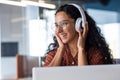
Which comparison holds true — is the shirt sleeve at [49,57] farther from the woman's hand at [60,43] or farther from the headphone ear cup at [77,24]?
the headphone ear cup at [77,24]

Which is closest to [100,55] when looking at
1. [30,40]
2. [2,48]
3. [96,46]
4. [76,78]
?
[96,46]

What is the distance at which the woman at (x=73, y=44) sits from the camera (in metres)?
1.56

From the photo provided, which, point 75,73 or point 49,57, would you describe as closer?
point 75,73

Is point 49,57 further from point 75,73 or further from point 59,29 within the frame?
point 75,73

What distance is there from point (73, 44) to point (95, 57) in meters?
0.15

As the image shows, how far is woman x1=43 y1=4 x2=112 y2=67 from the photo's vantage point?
1.56 metres

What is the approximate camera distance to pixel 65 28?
1.56 meters

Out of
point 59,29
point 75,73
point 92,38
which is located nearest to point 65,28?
point 59,29

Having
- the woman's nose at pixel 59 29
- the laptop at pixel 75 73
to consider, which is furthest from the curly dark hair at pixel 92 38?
the laptop at pixel 75 73

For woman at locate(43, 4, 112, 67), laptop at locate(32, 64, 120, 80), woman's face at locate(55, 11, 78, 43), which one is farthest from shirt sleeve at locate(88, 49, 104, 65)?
laptop at locate(32, 64, 120, 80)

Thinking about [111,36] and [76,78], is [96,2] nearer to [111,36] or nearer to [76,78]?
[111,36]

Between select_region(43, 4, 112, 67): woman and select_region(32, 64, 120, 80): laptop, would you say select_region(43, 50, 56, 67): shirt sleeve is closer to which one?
select_region(43, 4, 112, 67): woman

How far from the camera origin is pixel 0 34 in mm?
6105

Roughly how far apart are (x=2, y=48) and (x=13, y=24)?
0.64m
